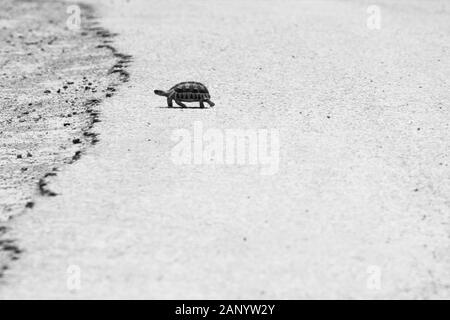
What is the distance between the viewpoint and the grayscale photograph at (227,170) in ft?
21.8

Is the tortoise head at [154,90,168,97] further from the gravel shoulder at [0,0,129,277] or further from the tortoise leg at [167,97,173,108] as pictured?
the gravel shoulder at [0,0,129,277]

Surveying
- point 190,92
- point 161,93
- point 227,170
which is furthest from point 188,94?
point 227,170

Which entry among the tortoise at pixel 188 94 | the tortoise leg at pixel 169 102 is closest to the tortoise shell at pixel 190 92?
the tortoise at pixel 188 94

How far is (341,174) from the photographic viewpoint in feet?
29.4

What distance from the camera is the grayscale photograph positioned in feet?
21.8

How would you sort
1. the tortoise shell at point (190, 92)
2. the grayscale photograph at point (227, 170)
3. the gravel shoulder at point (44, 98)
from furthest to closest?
the tortoise shell at point (190, 92) < the gravel shoulder at point (44, 98) < the grayscale photograph at point (227, 170)

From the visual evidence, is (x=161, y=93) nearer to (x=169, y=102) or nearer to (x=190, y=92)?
(x=169, y=102)

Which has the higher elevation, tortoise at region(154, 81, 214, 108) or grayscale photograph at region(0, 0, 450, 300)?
tortoise at region(154, 81, 214, 108)

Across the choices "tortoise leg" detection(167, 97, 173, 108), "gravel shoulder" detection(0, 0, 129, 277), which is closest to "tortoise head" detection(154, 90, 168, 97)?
"tortoise leg" detection(167, 97, 173, 108)

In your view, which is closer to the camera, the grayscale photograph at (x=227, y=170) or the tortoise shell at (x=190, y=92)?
the grayscale photograph at (x=227, y=170)

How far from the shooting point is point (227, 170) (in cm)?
905

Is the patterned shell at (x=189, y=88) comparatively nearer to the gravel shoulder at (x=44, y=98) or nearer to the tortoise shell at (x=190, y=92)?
the tortoise shell at (x=190, y=92)

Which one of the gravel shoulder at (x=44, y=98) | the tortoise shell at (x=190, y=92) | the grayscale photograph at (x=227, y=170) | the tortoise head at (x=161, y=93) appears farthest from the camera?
the tortoise head at (x=161, y=93)
